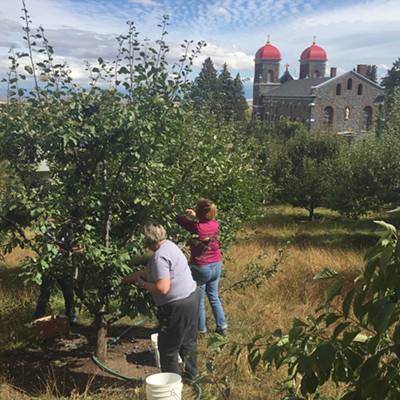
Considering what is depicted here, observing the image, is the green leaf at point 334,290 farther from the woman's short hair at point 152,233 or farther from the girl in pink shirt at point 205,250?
the girl in pink shirt at point 205,250

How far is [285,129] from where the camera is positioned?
4641 cm

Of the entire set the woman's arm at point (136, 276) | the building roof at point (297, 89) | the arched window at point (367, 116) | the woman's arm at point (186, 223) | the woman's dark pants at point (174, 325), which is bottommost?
the woman's dark pants at point (174, 325)

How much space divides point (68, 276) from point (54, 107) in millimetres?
1759

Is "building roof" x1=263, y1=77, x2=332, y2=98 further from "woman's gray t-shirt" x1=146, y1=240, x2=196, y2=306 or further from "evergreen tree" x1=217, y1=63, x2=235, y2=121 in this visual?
"woman's gray t-shirt" x1=146, y1=240, x2=196, y2=306

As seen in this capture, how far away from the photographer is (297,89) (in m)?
59.2

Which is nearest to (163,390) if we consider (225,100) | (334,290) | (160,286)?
(160,286)

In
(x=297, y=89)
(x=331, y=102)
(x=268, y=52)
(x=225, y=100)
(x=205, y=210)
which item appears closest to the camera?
(x=205, y=210)

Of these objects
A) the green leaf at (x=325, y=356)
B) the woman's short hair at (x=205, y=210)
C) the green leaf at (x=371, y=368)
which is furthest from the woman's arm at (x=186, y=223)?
the green leaf at (x=371, y=368)

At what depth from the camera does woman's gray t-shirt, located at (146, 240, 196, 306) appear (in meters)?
3.86

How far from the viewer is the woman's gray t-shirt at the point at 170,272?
386cm

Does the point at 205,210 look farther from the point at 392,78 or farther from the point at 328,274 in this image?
the point at 392,78

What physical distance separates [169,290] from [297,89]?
2327 inches

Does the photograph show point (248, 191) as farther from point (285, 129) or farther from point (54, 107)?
point (285, 129)

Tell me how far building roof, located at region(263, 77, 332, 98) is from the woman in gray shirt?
5455 cm
